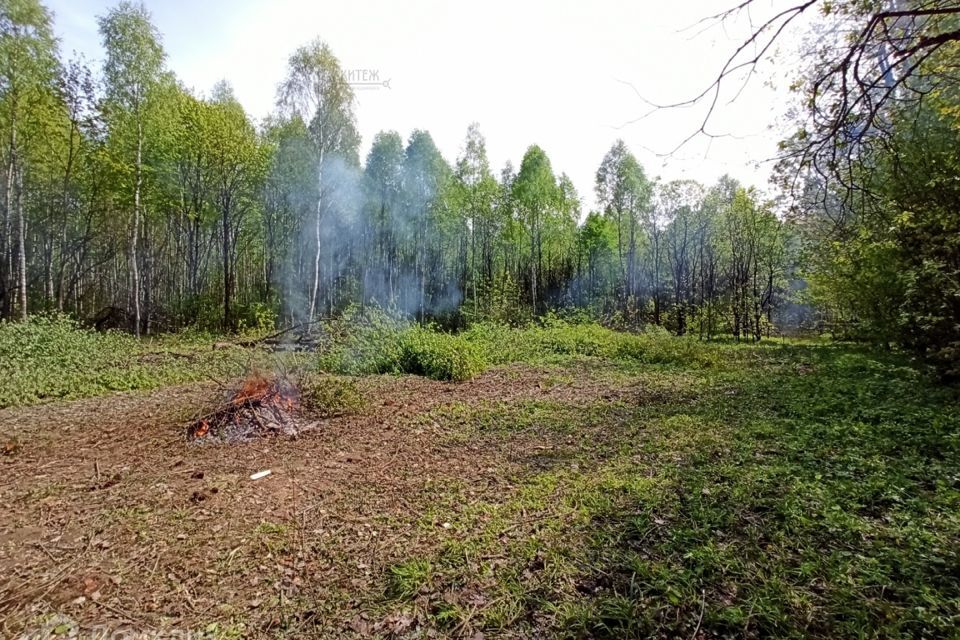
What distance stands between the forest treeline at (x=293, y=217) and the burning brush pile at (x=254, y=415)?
9.19 m

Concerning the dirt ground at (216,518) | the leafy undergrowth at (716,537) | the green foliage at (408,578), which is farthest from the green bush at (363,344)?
the green foliage at (408,578)

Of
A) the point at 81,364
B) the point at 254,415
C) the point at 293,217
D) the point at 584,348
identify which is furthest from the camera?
the point at 293,217

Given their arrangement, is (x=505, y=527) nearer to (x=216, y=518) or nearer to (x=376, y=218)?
(x=216, y=518)

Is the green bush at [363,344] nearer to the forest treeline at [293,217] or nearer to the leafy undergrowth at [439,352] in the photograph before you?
the leafy undergrowth at [439,352]

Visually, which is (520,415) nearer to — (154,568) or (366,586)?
(366,586)

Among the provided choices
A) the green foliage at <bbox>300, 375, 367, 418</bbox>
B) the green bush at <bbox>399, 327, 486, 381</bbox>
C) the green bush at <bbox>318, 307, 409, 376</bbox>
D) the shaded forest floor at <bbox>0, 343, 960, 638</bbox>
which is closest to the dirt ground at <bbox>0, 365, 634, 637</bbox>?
the shaded forest floor at <bbox>0, 343, 960, 638</bbox>

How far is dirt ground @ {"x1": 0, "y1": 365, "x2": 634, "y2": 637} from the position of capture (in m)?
1.74

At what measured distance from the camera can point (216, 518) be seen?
2459 millimetres

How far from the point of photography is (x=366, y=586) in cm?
186

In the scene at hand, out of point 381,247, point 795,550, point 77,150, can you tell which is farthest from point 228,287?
point 795,550

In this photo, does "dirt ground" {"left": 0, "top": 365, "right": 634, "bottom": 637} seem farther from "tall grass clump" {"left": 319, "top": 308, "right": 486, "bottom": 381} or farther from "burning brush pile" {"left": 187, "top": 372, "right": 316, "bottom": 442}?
"tall grass clump" {"left": 319, "top": 308, "right": 486, "bottom": 381}

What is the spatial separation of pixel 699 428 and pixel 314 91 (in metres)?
14.7

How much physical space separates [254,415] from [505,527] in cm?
315

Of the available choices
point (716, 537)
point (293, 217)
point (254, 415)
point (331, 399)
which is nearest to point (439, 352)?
point (331, 399)
